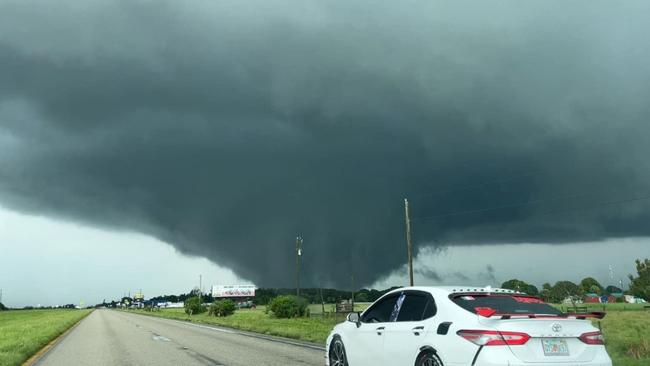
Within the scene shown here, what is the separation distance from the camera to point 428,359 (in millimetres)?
6883

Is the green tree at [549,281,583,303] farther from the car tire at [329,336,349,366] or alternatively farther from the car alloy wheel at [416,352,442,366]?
the car alloy wheel at [416,352,442,366]

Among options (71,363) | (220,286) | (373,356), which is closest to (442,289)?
(373,356)

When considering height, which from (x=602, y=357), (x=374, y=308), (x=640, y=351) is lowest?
(x=640, y=351)

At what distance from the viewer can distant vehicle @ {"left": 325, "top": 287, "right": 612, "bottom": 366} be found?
20.2ft

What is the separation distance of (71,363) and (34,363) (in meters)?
1.47

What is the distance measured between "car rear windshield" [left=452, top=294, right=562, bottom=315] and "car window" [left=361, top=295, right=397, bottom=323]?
60.5 inches

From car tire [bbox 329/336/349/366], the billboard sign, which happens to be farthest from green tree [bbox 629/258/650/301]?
car tire [bbox 329/336/349/366]

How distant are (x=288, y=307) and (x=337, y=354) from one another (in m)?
44.6

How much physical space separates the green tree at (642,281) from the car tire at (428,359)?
5446 inches

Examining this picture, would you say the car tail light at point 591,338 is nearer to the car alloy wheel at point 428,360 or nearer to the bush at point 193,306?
the car alloy wheel at point 428,360

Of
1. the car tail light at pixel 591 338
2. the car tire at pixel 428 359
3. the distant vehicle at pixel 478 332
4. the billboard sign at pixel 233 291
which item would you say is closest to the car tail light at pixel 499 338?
the distant vehicle at pixel 478 332

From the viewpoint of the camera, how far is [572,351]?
636 centimetres

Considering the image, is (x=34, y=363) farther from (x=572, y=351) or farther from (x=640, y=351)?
(x=640, y=351)

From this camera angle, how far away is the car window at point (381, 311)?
8430 millimetres
